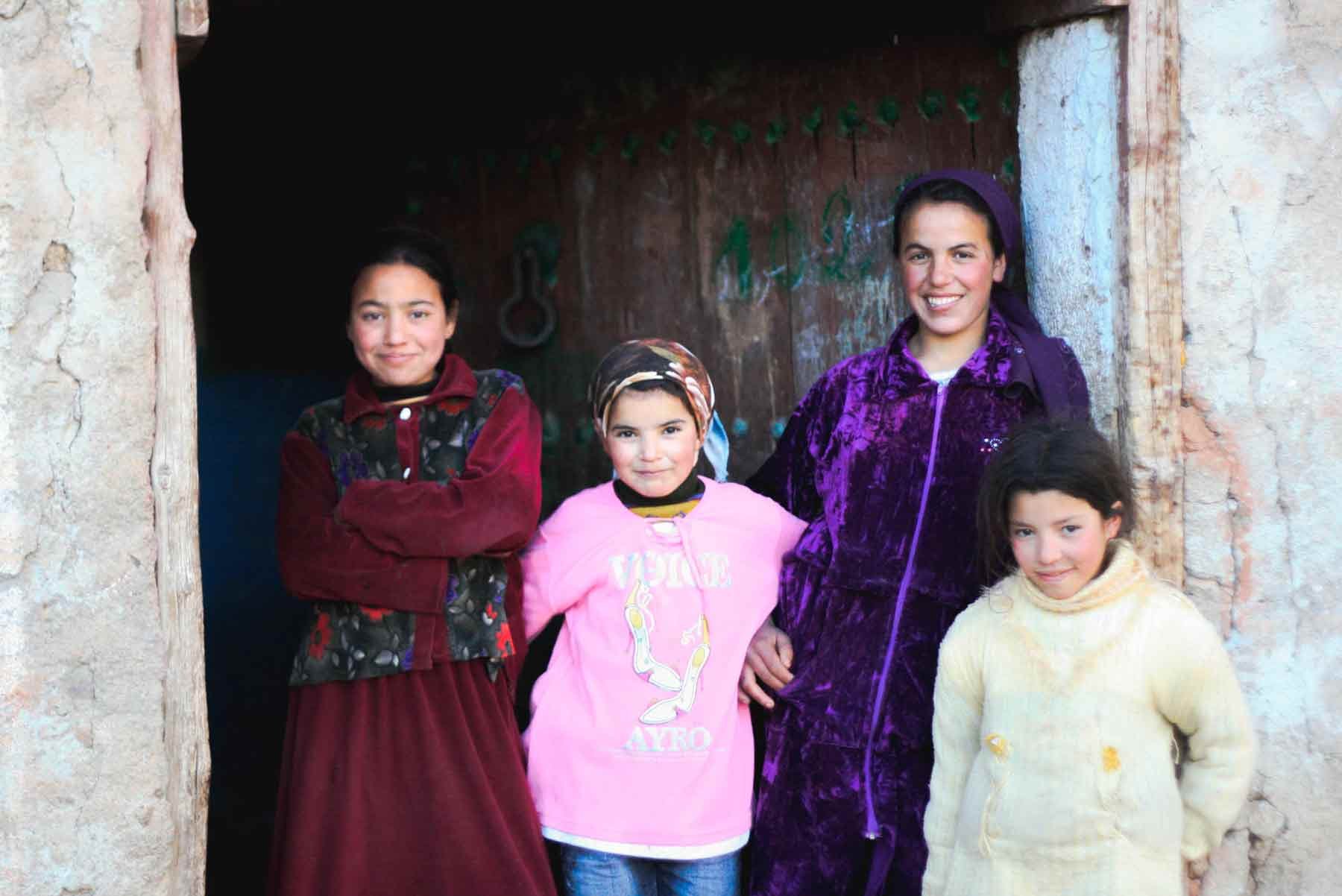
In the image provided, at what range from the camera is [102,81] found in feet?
6.56

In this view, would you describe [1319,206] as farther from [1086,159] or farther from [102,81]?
[102,81]

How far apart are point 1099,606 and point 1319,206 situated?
32.2 inches

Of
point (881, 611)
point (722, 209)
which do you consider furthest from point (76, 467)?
point (722, 209)

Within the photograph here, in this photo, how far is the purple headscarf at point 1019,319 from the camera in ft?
7.73

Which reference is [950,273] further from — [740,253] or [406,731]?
[406,731]

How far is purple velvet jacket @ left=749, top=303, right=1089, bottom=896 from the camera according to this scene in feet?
7.63

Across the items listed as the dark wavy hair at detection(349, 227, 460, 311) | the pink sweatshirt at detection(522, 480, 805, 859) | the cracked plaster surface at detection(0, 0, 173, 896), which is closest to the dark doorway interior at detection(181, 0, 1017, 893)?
the dark wavy hair at detection(349, 227, 460, 311)

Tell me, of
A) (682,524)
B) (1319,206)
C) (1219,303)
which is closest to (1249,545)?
(1219,303)

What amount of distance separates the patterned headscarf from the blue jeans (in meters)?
0.73

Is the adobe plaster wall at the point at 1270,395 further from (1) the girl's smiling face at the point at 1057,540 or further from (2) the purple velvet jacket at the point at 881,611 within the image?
(1) the girl's smiling face at the point at 1057,540

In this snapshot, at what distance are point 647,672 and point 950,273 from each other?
0.85m

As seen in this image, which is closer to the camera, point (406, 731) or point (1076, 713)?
point (1076, 713)

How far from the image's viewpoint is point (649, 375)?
2438mm

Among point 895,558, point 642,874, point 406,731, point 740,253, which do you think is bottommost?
point 642,874
